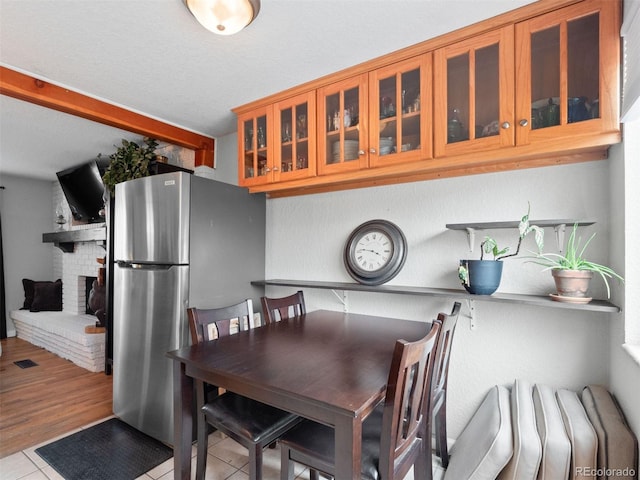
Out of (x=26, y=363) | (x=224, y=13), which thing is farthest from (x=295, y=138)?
(x=26, y=363)

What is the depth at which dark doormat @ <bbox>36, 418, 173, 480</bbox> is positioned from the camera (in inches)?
71.1

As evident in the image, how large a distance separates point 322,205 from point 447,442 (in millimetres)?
1755

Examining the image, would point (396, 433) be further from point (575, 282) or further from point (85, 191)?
point (85, 191)

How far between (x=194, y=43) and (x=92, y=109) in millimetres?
1102

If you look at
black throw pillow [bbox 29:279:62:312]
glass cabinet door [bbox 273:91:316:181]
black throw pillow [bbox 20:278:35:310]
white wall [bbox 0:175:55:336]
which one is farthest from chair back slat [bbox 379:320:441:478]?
white wall [bbox 0:175:55:336]

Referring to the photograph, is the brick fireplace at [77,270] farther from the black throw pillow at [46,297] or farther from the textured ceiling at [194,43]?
the textured ceiling at [194,43]

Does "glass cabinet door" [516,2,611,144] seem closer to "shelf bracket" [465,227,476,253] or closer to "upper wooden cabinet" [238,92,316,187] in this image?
"shelf bracket" [465,227,476,253]

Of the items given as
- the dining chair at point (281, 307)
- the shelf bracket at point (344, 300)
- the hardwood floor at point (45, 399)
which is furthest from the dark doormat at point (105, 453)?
the shelf bracket at point (344, 300)

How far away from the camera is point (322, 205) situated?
2.47 meters

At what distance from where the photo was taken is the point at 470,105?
1583 millimetres

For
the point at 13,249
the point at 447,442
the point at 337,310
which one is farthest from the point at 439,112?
the point at 13,249

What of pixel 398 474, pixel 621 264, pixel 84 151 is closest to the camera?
pixel 398 474

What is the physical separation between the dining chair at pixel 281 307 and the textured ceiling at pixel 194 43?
56.1 inches

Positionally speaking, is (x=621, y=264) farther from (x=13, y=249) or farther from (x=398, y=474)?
(x=13, y=249)
